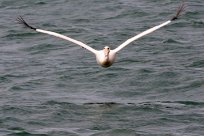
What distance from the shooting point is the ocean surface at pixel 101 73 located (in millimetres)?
24984

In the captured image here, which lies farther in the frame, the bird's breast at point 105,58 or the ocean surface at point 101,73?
the bird's breast at point 105,58

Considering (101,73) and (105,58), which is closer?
(105,58)

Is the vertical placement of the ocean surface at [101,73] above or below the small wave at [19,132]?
above

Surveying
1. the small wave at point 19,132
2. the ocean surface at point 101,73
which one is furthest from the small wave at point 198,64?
the small wave at point 19,132

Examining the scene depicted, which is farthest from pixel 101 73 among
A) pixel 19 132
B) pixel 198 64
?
pixel 19 132

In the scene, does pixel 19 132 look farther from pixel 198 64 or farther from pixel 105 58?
pixel 198 64

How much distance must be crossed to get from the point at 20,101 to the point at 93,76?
12.0 feet

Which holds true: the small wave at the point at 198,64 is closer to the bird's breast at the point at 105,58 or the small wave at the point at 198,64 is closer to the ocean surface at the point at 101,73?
the ocean surface at the point at 101,73

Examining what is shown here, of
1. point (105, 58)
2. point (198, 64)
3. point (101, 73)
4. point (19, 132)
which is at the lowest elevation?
point (19, 132)

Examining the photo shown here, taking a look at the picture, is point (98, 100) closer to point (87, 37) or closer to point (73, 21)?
point (87, 37)

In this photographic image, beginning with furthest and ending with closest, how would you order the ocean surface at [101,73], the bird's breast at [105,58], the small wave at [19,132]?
1. the bird's breast at [105,58]
2. the ocean surface at [101,73]
3. the small wave at [19,132]

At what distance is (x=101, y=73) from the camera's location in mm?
30562

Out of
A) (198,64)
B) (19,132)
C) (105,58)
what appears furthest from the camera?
(198,64)

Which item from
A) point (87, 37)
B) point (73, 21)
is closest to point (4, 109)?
point (87, 37)
